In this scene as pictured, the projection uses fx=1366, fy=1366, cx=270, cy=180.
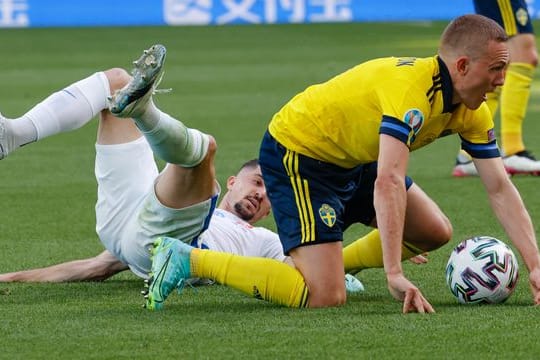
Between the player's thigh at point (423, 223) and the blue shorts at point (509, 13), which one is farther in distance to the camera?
the blue shorts at point (509, 13)

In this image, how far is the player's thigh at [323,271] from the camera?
5469mm

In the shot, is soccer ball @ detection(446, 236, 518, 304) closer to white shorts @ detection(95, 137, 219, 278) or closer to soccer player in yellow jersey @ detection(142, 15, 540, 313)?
soccer player in yellow jersey @ detection(142, 15, 540, 313)

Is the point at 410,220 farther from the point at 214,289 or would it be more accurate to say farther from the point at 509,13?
the point at 509,13

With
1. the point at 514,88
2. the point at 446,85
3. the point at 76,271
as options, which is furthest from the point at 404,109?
the point at 514,88

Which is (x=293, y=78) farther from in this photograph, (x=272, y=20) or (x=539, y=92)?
(x=272, y=20)

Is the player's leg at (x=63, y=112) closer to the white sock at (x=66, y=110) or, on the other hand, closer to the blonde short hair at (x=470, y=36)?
the white sock at (x=66, y=110)

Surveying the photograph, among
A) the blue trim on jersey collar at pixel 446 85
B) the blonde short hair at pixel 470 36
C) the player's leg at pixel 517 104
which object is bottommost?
the player's leg at pixel 517 104

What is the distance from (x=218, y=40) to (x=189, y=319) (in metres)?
16.6

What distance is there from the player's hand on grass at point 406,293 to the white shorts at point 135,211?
109cm

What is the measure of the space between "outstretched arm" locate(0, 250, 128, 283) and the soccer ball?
1.66 m

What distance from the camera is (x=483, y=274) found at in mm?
5445

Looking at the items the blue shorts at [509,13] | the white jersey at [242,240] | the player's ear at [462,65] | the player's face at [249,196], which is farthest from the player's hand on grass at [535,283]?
the blue shorts at [509,13]

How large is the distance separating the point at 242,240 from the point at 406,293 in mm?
1388

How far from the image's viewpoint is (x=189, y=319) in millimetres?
5180
